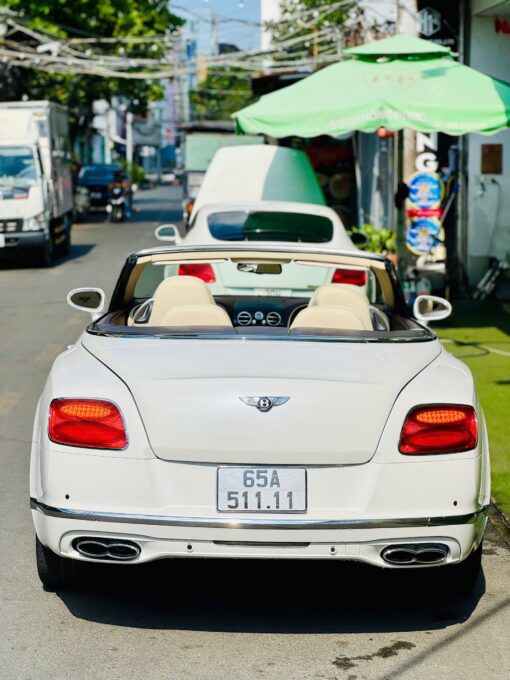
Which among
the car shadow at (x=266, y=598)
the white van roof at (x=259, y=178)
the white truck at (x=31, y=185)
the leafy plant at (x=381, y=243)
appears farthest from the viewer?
the white truck at (x=31, y=185)

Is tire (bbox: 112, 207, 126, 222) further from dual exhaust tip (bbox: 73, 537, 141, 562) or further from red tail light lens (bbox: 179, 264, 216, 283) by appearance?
dual exhaust tip (bbox: 73, 537, 141, 562)

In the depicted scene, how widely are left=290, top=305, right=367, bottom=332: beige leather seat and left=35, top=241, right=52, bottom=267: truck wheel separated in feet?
57.3

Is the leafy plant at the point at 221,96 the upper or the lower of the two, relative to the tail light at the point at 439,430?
upper

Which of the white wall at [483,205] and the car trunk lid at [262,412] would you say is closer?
the car trunk lid at [262,412]

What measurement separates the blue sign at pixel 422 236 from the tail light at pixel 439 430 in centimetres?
1113

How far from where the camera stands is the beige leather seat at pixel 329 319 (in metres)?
5.50

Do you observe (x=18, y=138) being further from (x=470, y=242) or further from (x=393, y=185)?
(x=470, y=242)

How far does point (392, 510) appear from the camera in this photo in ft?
14.6

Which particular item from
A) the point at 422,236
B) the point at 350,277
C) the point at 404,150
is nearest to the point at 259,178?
the point at 422,236

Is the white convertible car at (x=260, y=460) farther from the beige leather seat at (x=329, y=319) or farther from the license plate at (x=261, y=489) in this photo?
the beige leather seat at (x=329, y=319)

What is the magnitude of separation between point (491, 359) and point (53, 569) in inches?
291

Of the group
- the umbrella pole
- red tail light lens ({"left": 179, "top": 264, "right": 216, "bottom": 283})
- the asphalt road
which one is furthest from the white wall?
the asphalt road

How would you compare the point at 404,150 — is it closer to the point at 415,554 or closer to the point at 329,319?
the point at 329,319

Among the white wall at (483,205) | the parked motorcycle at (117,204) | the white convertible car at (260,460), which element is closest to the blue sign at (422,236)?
the white wall at (483,205)
